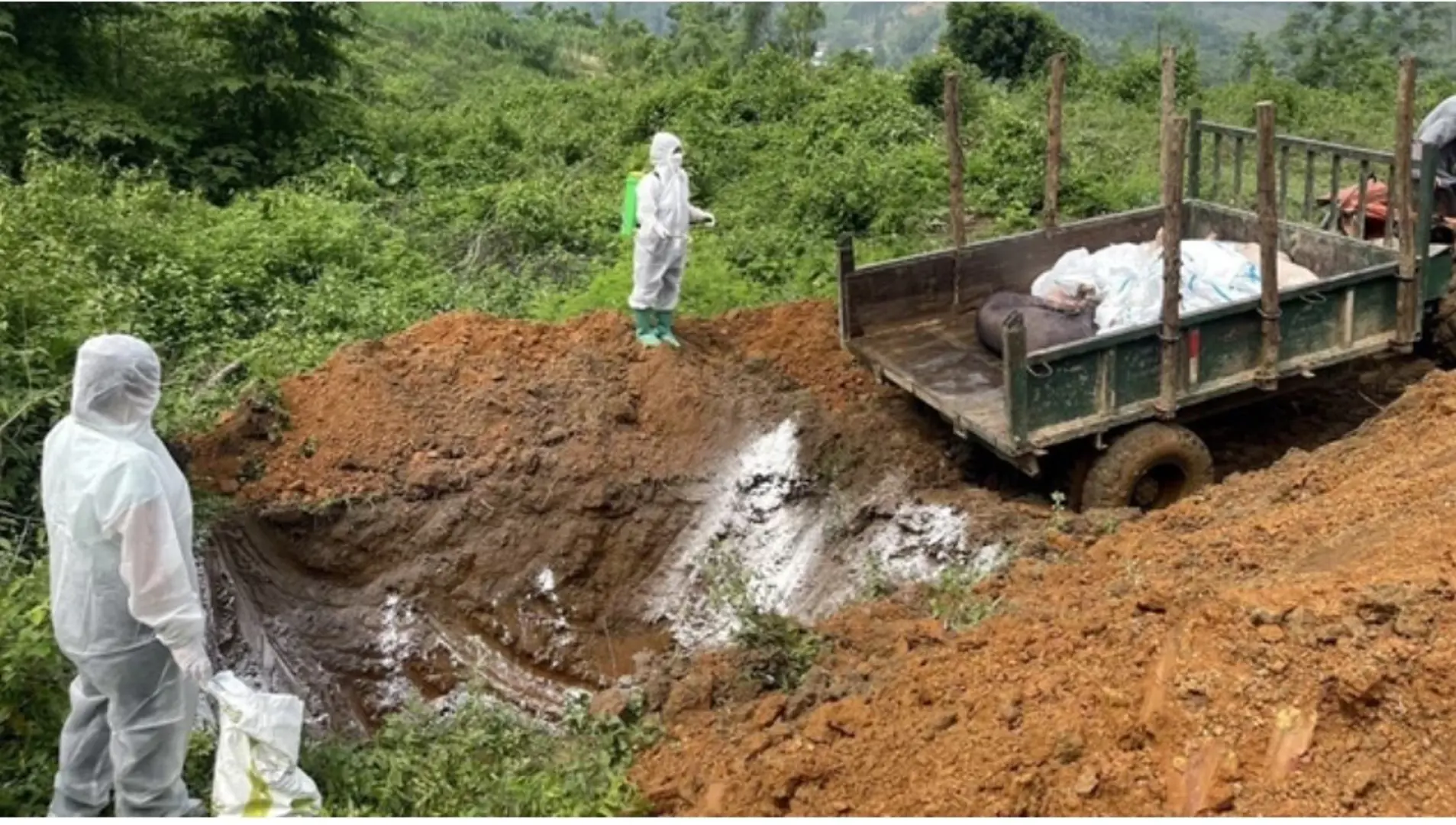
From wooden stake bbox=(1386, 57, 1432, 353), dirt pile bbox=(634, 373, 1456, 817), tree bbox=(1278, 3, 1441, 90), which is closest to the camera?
dirt pile bbox=(634, 373, 1456, 817)

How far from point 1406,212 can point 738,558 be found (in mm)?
4149

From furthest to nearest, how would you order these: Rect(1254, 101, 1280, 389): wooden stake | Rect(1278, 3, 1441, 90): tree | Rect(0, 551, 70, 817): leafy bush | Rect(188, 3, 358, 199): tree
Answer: Rect(1278, 3, 1441, 90): tree → Rect(188, 3, 358, 199): tree → Rect(1254, 101, 1280, 389): wooden stake → Rect(0, 551, 70, 817): leafy bush

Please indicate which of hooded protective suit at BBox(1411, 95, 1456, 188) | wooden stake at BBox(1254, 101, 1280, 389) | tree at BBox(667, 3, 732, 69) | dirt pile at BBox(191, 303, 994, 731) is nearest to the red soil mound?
dirt pile at BBox(191, 303, 994, 731)

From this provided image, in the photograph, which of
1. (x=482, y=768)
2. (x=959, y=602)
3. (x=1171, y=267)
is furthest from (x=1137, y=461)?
(x=482, y=768)

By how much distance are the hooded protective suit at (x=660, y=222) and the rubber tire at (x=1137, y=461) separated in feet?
9.98

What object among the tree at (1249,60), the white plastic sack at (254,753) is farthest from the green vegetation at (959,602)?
the tree at (1249,60)

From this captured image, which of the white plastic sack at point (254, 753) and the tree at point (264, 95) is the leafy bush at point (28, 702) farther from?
the tree at point (264, 95)

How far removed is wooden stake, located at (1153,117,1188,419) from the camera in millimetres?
6996

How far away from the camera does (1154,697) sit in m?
4.47

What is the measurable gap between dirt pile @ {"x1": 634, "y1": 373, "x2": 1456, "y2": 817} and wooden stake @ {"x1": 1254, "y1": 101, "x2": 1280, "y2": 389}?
1348 mm

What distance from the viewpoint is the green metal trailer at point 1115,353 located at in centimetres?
705

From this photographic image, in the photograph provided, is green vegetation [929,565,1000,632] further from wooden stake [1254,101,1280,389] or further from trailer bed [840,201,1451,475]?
wooden stake [1254,101,1280,389]

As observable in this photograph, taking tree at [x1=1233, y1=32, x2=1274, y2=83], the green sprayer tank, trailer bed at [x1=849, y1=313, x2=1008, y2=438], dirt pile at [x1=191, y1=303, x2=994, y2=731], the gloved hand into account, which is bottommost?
tree at [x1=1233, y1=32, x2=1274, y2=83]

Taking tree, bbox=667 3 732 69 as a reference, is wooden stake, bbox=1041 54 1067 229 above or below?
above
